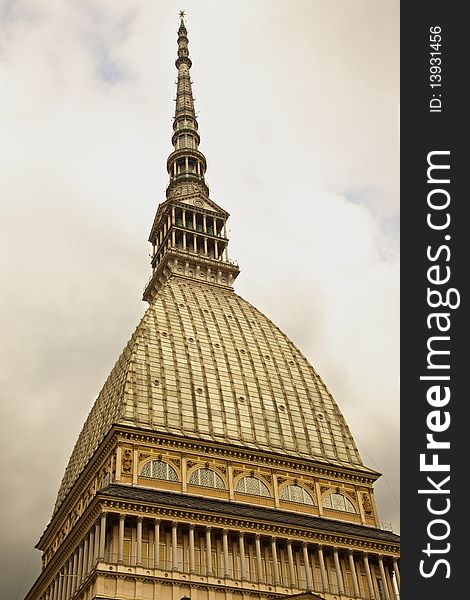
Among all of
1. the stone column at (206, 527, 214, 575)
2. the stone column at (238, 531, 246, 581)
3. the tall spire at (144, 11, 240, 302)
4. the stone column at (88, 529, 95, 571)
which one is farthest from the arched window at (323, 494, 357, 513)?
the tall spire at (144, 11, 240, 302)

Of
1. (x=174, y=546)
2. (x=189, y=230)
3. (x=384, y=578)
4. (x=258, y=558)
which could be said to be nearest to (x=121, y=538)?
(x=174, y=546)

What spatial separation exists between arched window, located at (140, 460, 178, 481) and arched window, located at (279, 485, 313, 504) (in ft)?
32.4

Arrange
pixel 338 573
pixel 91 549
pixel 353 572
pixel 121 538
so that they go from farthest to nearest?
pixel 353 572 → pixel 338 573 → pixel 91 549 → pixel 121 538

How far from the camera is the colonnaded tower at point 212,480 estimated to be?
53594 mm

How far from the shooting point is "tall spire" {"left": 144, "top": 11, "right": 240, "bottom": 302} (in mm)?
90312

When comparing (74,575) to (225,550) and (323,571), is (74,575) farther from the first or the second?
(323,571)

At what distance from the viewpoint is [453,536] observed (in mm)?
23719

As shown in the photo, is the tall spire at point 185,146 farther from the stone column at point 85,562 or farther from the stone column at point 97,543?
the stone column at point 97,543

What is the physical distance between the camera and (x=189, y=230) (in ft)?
306

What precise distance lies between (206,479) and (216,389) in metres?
11.6

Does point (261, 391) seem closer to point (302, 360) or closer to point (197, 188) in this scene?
point (302, 360)

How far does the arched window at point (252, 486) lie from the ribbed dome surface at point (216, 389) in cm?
327

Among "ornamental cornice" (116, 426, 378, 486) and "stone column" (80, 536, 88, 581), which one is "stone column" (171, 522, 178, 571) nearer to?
"stone column" (80, 536, 88, 581)

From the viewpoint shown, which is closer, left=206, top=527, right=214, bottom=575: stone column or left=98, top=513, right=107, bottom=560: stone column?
left=98, top=513, right=107, bottom=560: stone column
